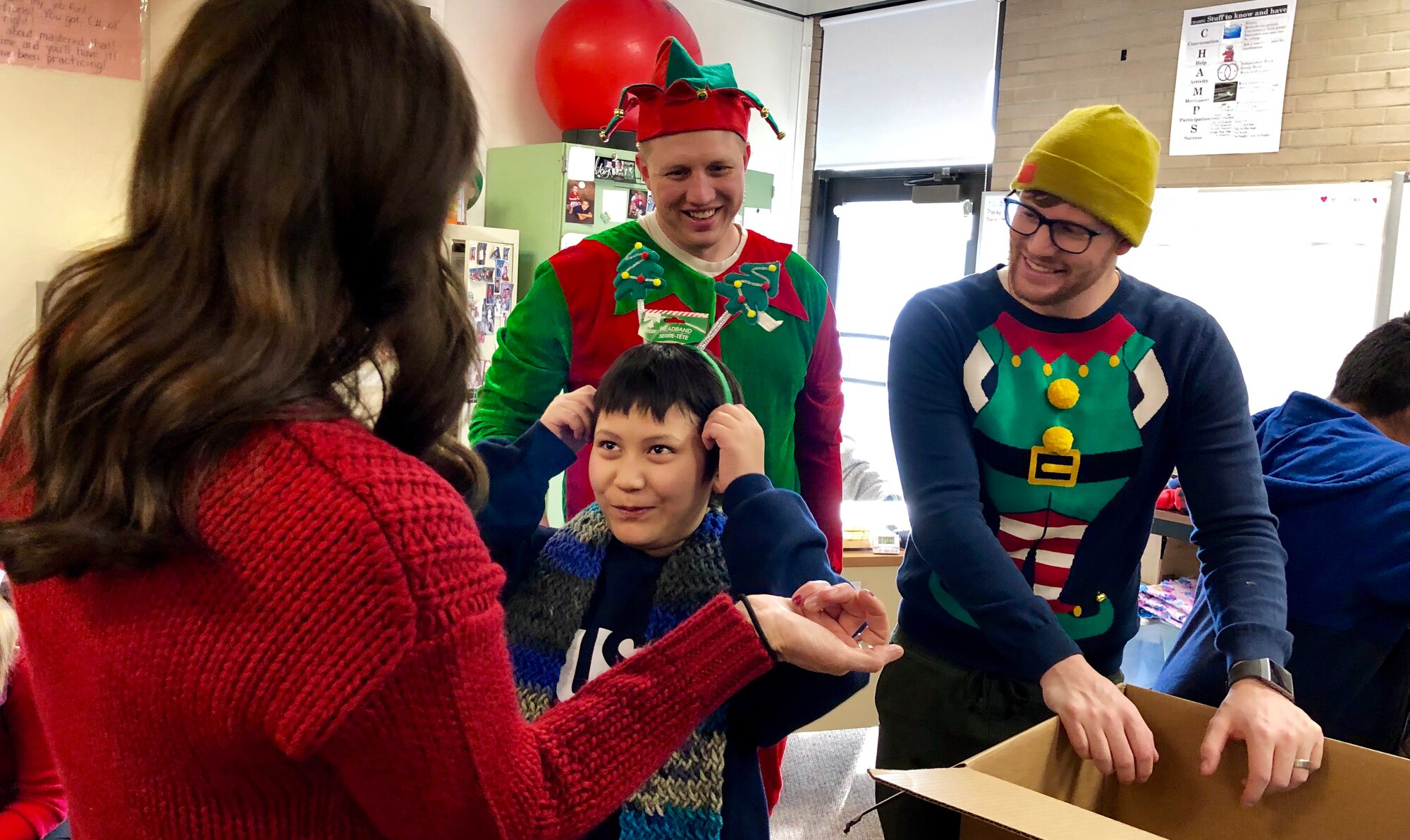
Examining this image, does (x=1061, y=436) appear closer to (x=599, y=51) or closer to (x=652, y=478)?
(x=652, y=478)

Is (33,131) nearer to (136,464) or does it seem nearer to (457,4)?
(457,4)

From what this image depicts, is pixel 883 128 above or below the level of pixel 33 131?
above

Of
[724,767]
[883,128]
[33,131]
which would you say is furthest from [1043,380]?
[883,128]

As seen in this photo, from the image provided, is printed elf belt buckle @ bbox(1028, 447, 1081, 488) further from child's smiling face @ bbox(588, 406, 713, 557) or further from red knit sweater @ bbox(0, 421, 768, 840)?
red knit sweater @ bbox(0, 421, 768, 840)

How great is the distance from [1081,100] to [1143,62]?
12.8 inches

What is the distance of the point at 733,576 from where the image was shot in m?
1.17

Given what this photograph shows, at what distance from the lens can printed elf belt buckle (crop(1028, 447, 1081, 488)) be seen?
4.58 feet

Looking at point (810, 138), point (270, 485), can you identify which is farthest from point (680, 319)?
point (810, 138)

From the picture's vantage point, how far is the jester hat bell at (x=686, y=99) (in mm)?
1680

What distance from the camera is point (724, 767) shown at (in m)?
1.16

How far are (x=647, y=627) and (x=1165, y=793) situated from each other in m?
0.67

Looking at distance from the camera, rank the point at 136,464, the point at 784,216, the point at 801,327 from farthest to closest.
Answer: the point at 784,216, the point at 801,327, the point at 136,464

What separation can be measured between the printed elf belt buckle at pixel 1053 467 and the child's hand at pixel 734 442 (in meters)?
0.40

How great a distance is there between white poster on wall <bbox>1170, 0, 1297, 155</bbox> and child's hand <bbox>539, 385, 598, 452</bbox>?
13.3 feet
